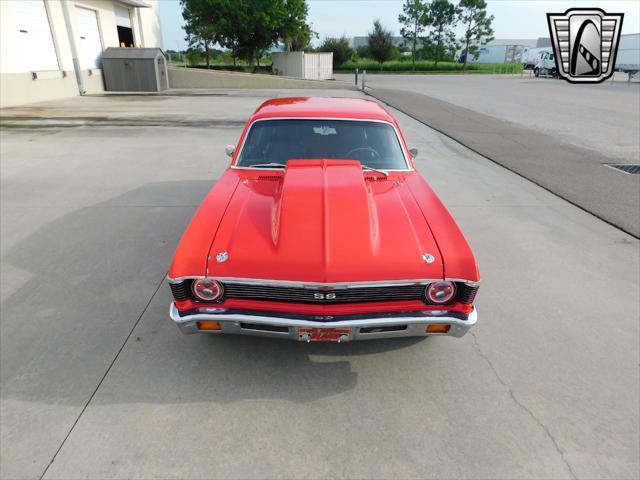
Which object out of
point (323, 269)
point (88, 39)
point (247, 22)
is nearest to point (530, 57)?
point (247, 22)

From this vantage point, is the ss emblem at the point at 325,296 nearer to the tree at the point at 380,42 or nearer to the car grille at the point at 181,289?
the car grille at the point at 181,289

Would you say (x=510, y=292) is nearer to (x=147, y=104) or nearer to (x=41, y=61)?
(x=147, y=104)

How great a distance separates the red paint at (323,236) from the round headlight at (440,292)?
→ 74 mm

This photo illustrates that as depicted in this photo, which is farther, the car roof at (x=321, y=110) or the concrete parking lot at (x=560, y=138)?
the concrete parking lot at (x=560, y=138)

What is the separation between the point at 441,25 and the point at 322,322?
68430mm

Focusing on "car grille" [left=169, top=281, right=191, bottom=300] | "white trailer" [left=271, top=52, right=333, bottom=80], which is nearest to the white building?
"white trailer" [left=271, top=52, right=333, bottom=80]

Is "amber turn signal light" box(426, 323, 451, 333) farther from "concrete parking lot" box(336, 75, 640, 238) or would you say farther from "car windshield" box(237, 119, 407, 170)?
"concrete parking lot" box(336, 75, 640, 238)

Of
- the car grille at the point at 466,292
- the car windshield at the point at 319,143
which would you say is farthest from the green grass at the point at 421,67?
the car grille at the point at 466,292

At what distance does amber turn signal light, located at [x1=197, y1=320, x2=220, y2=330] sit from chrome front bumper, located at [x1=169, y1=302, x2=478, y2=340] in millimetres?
24

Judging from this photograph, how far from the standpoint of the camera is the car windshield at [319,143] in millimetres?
3773

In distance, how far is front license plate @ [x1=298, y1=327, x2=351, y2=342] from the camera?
250 cm

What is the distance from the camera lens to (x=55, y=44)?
55.9ft

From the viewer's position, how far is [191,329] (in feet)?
8.68

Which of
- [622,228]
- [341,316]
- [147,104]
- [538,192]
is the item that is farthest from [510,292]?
[147,104]
